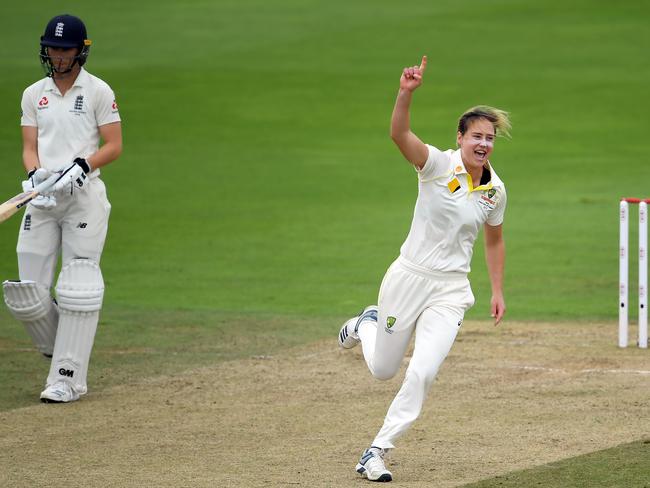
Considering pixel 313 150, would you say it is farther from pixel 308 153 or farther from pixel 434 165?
pixel 434 165

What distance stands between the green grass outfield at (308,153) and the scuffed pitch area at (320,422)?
554 millimetres

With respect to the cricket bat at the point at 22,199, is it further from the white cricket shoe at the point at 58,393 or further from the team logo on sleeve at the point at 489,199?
the team logo on sleeve at the point at 489,199

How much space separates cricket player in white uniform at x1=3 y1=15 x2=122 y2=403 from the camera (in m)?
8.52

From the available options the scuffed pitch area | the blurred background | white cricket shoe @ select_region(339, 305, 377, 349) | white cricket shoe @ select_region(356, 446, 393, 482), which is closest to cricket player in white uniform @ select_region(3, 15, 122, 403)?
the scuffed pitch area

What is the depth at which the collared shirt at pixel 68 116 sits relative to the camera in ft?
28.0

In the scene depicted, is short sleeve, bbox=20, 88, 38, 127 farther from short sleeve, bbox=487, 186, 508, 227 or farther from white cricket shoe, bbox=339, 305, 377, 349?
short sleeve, bbox=487, 186, 508, 227

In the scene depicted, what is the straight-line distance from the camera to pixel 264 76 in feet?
88.9

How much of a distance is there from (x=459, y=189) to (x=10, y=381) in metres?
3.84

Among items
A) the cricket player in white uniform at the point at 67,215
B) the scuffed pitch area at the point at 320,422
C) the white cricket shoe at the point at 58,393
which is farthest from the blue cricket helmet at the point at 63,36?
the scuffed pitch area at the point at 320,422

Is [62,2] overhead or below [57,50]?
overhead

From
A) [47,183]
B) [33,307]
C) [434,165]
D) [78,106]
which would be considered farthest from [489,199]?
[33,307]


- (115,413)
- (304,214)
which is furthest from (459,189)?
(304,214)

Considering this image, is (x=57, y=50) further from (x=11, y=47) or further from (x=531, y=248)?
(x=11, y=47)

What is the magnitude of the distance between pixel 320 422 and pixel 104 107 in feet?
8.02
